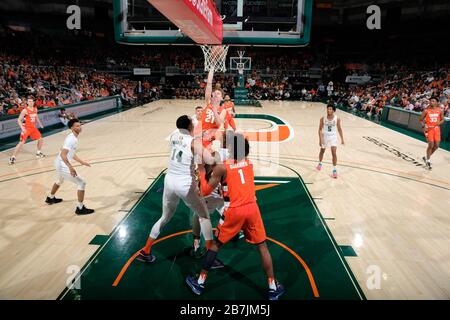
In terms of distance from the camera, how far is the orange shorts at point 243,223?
346 centimetres

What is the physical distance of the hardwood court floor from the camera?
4142 mm

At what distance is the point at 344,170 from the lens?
28.3 ft

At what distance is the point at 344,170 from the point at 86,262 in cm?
666

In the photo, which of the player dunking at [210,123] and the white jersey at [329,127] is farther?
the white jersey at [329,127]

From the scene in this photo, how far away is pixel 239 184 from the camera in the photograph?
3502 mm

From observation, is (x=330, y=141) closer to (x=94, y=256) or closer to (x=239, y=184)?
(x=239, y=184)

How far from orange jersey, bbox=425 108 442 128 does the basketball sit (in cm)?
3

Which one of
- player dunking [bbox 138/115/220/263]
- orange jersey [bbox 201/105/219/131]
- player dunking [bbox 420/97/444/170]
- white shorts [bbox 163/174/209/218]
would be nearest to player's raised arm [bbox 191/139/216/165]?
player dunking [bbox 138/115/220/263]

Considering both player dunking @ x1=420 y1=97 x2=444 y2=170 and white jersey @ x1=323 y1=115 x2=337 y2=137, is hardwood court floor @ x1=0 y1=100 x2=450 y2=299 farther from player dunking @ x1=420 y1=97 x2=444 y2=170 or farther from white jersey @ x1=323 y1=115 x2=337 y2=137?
white jersey @ x1=323 y1=115 x2=337 y2=137

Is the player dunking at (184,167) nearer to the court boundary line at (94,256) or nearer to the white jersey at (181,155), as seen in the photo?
the white jersey at (181,155)

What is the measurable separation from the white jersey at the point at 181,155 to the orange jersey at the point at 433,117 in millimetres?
7687

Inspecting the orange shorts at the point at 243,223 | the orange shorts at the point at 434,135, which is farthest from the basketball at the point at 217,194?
the orange shorts at the point at 434,135

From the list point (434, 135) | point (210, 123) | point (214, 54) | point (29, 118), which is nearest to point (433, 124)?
point (434, 135)
